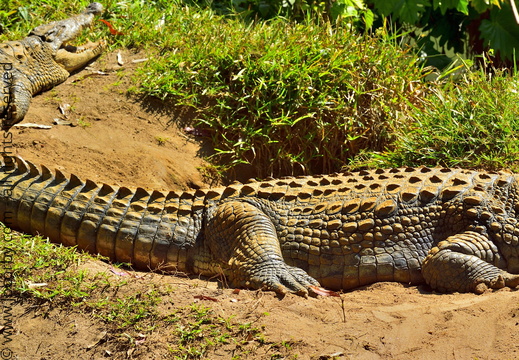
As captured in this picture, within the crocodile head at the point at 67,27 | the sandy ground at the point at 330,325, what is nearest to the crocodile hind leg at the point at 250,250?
the sandy ground at the point at 330,325

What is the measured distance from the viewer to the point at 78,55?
7.14 metres

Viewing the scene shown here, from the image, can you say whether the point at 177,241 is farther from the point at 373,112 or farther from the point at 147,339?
the point at 373,112

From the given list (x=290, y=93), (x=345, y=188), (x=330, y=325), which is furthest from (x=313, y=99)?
(x=330, y=325)

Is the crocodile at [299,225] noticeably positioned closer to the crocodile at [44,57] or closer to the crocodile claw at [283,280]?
the crocodile claw at [283,280]

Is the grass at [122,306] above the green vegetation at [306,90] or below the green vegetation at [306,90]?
below

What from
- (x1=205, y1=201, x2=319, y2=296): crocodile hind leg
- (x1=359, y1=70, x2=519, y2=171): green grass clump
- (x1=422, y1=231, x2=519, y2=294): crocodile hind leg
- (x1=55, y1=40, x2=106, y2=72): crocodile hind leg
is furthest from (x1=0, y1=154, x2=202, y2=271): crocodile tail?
(x1=55, y1=40, x2=106, y2=72): crocodile hind leg

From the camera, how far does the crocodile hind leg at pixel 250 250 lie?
13.4 ft

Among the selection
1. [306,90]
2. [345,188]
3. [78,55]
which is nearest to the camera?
[345,188]

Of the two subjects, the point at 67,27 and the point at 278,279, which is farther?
the point at 67,27

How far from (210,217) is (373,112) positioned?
8.46 feet

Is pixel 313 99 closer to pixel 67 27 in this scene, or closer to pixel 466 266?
pixel 466 266

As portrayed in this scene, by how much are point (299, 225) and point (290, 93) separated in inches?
87.9

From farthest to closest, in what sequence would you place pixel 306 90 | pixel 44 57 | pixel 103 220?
pixel 44 57
pixel 306 90
pixel 103 220

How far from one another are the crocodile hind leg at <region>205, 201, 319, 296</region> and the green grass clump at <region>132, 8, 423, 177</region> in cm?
168
